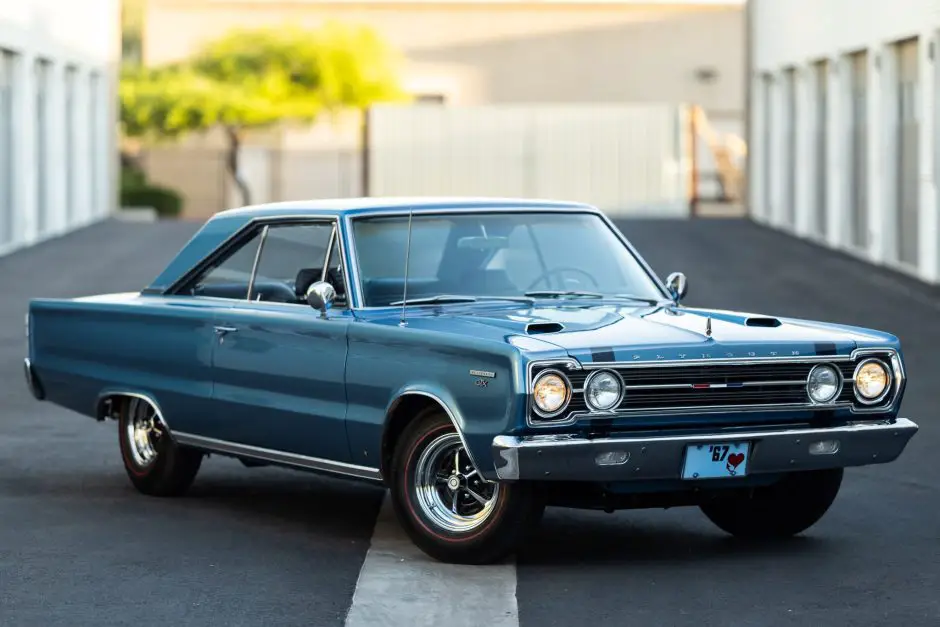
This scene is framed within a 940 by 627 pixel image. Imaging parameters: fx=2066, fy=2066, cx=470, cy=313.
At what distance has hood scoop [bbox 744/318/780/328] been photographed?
336 inches

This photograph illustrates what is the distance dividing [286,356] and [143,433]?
5.35 ft

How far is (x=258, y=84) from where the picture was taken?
61.2m

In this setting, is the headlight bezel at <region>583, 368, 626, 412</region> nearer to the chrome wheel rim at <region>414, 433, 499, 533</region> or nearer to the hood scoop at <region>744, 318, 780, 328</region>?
the chrome wheel rim at <region>414, 433, 499, 533</region>

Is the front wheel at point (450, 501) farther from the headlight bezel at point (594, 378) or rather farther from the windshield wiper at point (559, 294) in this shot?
the windshield wiper at point (559, 294)

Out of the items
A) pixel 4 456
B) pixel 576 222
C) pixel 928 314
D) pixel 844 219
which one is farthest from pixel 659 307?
pixel 844 219

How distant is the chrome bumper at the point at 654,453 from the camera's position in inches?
298

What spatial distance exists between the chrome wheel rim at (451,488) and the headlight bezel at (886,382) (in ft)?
4.98

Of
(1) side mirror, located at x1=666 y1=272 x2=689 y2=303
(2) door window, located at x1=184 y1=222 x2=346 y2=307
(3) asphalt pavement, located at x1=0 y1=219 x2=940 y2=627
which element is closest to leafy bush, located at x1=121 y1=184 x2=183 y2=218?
(3) asphalt pavement, located at x1=0 y1=219 x2=940 y2=627

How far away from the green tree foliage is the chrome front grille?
51426 millimetres

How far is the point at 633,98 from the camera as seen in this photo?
65438mm

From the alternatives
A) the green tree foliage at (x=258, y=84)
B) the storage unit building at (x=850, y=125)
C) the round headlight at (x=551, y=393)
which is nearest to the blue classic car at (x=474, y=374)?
the round headlight at (x=551, y=393)

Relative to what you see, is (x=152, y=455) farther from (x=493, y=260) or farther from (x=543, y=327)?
(x=543, y=327)

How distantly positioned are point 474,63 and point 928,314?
42247 millimetres

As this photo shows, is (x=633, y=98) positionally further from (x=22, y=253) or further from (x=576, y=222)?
(x=576, y=222)
